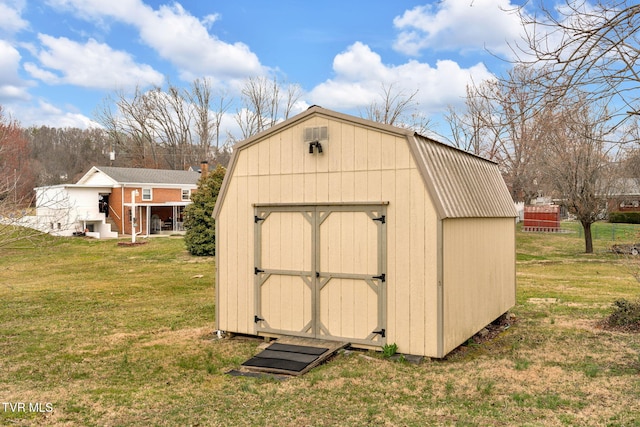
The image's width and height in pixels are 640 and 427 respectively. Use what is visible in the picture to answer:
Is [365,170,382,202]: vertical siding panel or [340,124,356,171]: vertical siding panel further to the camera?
[340,124,356,171]: vertical siding panel

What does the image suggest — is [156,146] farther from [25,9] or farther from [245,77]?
[25,9]

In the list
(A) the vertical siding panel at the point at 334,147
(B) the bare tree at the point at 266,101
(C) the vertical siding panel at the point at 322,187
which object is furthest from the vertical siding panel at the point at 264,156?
(B) the bare tree at the point at 266,101

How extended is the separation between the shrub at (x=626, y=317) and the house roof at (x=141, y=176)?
27209 millimetres

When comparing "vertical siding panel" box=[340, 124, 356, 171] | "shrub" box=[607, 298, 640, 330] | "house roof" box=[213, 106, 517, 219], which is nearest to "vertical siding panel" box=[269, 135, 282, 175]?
"house roof" box=[213, 106, 517, 219]

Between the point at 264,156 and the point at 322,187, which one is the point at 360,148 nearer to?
the point at 322,187

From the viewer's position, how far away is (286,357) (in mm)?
6527

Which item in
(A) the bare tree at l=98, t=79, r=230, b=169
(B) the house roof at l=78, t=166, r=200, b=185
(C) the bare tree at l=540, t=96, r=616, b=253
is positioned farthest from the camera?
(A) the bare tree at l=98, t=79, r=230, b=169

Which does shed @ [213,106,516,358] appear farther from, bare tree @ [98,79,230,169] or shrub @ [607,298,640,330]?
bare tree @ [98,79,230,169]

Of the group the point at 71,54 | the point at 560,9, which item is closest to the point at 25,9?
the point at 71,54

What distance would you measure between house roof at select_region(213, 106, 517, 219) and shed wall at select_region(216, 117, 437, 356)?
9cm

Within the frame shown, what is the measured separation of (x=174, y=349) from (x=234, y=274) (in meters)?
1.39

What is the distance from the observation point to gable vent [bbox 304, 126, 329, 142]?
708cm

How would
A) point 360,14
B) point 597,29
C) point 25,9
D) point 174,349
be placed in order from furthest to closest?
point 25,9, point 360,14, point 174,349, point 597,29

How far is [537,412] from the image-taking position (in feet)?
15.2
